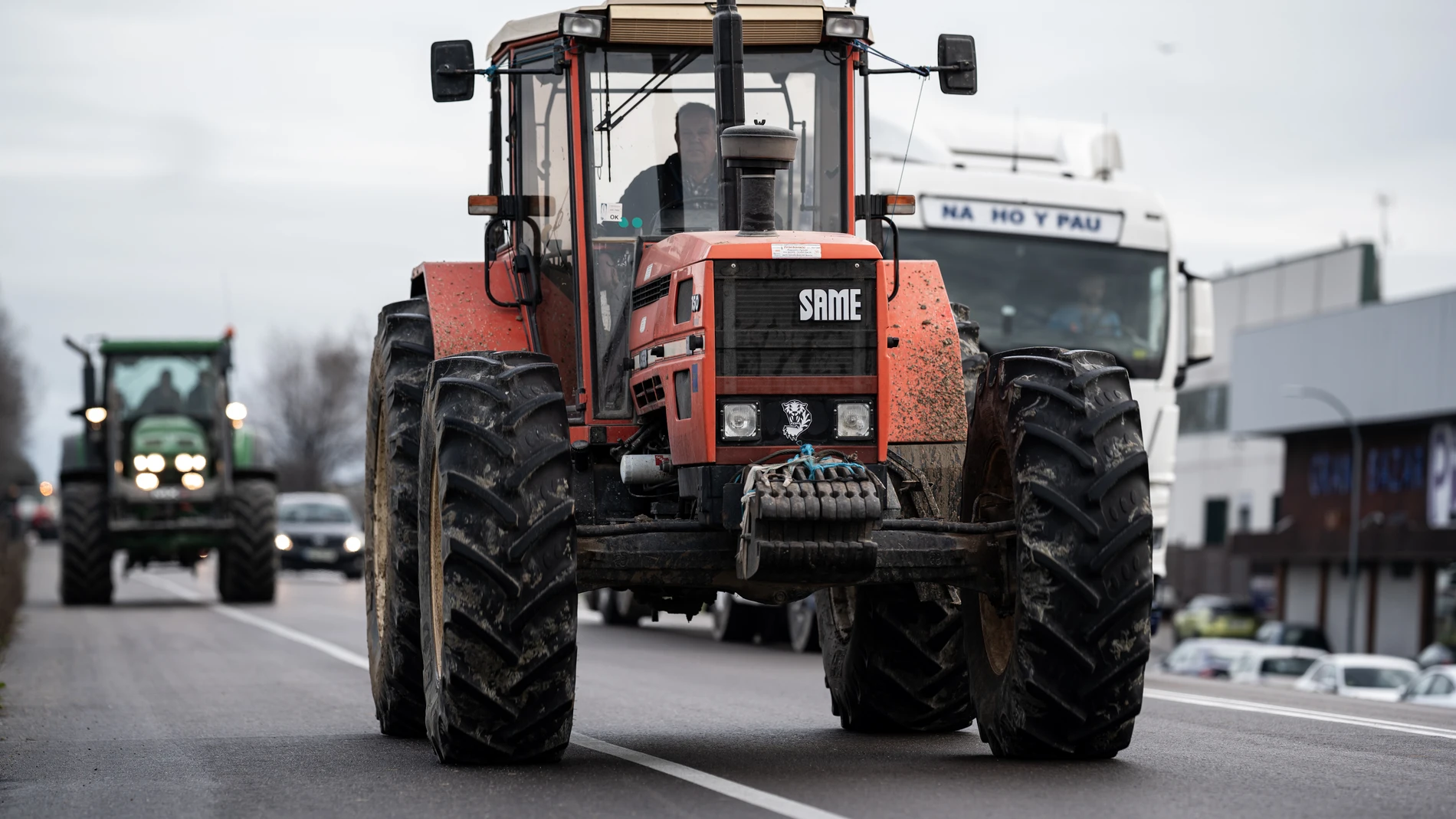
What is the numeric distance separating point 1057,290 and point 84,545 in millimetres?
15135

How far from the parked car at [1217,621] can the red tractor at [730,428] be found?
1960 inches

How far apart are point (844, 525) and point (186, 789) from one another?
2.97m

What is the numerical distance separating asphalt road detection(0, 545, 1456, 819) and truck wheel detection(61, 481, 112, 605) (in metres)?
11.0

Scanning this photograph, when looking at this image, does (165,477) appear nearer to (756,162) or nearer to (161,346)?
(161,346)

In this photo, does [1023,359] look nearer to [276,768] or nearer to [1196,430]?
[276,768]

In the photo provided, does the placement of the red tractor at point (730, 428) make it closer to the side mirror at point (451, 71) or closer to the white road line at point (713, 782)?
the side mirror at point (451, 71)

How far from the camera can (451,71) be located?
9352mm

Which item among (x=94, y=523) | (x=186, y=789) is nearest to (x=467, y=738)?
(x=186, y=789)

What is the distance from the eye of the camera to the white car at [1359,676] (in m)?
29.5

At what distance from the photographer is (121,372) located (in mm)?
29359

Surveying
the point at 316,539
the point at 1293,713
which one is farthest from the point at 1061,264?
the point at 316,539

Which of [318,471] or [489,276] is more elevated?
[489,276]

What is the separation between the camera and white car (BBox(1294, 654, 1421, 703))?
2950 centimetres

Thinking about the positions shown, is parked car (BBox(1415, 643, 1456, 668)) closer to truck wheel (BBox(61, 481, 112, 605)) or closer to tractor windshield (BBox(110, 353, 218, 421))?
tractor windshield (BBox(110, 353, 218, 421))
